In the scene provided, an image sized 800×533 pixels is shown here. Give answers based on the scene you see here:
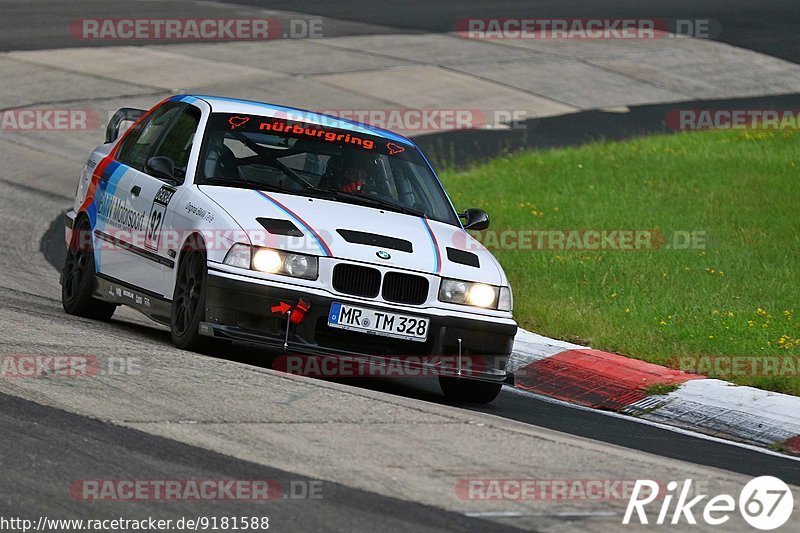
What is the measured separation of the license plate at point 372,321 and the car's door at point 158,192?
126 centimetres

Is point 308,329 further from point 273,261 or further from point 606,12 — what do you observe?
point 606,12

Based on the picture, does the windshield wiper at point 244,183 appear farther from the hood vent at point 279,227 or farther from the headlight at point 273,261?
the headlight at point 273,261

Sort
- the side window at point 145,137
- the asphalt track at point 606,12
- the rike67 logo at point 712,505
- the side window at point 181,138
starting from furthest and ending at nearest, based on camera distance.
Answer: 1. the asphalt track at point 606,12
2. the side window at point 145,137
3. the side window at point 181,138
4. the rike67 logo at point 712,505

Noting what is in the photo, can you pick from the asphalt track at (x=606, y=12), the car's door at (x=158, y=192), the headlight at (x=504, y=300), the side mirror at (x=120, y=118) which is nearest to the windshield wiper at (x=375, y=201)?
the headlight at (x=504, y=300)

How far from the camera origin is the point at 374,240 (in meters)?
8.51

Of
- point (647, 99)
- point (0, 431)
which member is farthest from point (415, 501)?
point (647, 99)

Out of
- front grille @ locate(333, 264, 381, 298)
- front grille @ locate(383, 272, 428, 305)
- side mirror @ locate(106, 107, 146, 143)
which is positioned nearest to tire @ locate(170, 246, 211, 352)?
front grille @ locate(333, 264, 381, 298)

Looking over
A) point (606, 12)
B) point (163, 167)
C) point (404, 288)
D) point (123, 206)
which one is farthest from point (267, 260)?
point (606, 12)

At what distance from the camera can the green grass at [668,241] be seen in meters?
11.1

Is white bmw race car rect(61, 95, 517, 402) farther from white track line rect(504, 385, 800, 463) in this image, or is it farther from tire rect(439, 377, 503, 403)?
white track line rect(504, 385, 800, 463)

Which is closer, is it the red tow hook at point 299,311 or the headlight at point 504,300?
the red tow hook at point 299,311

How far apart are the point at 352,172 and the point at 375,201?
29cm

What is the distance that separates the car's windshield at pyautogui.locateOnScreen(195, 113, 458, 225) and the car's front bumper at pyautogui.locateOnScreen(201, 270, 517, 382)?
1068mm

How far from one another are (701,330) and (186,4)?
2225 centimetres
